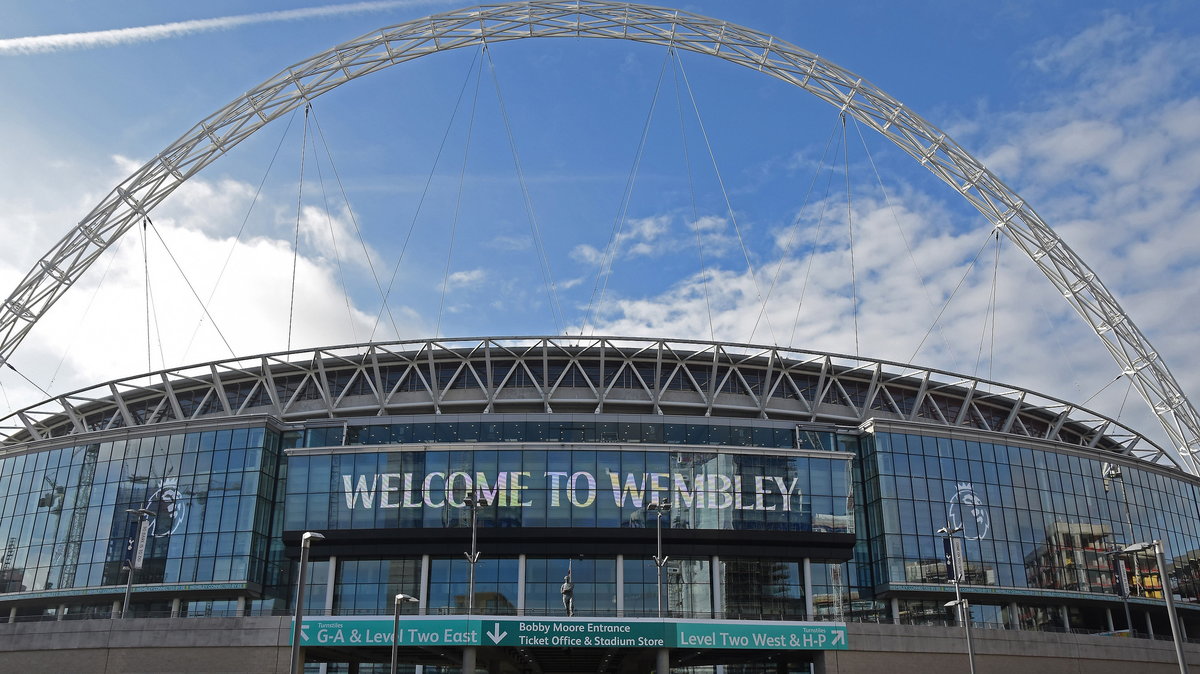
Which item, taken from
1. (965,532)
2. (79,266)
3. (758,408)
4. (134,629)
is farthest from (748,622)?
(79,266)

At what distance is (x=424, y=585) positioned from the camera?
57.3 m

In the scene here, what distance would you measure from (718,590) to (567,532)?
983cm

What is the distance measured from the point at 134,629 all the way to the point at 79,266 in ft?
114

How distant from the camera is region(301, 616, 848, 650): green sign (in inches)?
1929

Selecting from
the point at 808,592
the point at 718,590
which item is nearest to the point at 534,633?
the point at 718,590

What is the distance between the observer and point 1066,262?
3071 inches

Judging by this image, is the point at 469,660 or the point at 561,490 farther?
the point at 561,490

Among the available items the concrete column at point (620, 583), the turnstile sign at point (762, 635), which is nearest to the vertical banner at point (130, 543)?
the concrete column at point (620, 583)

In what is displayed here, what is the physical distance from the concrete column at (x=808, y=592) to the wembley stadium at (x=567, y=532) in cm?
21

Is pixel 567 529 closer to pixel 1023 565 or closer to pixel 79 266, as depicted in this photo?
pixel 1023 565

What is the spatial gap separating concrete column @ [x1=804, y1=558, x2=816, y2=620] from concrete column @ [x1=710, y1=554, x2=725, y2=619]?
5174mm

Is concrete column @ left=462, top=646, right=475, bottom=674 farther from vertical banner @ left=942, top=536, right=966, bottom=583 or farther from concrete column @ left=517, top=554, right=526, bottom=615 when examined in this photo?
vertical banner @ left=942, top=536, right=966, bottom=583

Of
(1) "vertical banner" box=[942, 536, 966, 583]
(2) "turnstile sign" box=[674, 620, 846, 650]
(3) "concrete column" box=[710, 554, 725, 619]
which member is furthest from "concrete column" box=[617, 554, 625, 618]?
(1) "vertical banner" box=[942, 536, 966, 583]

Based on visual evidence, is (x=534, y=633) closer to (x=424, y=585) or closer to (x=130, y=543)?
(x=424, y=585)
